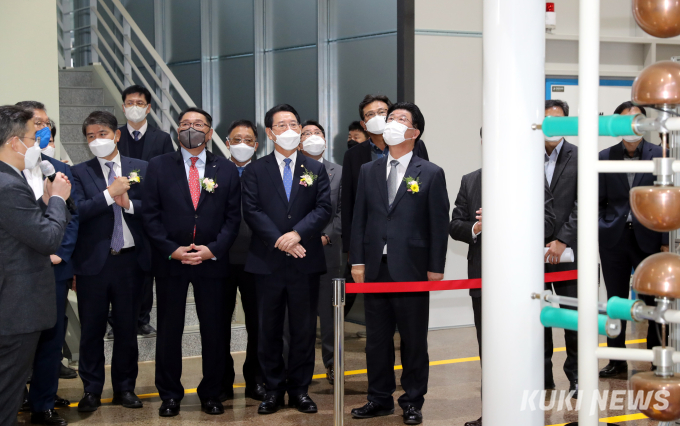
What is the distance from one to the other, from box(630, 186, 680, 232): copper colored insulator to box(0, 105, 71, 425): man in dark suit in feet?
8.30

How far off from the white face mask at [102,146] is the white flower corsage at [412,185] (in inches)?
74.5

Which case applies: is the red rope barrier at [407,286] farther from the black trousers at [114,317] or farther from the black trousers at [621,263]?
the black trousers at [114,317]

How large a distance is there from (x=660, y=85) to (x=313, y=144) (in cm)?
391

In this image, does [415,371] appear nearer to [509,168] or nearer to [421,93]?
[509,168]

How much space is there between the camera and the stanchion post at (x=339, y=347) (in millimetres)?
3373

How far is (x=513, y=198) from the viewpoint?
1767mm

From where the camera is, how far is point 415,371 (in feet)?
13.5

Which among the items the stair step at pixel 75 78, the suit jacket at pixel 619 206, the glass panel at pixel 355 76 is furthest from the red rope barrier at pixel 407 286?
the stair step at pixel 75 78

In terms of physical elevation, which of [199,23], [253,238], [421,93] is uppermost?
[199,23]

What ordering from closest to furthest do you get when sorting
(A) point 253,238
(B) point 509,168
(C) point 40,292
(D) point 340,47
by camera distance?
(B) point 509,168 → (C) point 40,292 → (A) point 253,238 → (D) point 340,47

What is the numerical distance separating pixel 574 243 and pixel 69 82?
6460 millimetres

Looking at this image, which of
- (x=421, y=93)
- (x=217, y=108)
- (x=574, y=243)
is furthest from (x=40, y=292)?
(x=217, y=108)

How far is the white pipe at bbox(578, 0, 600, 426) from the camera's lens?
1.62m

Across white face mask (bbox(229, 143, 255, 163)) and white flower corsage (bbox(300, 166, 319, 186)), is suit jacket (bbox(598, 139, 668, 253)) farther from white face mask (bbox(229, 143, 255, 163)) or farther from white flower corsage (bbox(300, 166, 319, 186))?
white face mask (bbox(229, 143, 255, 163))
